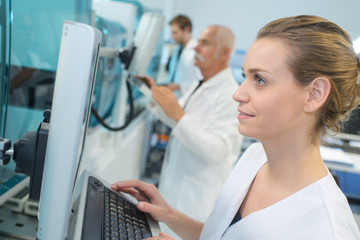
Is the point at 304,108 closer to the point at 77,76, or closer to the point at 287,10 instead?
the point at 287,10

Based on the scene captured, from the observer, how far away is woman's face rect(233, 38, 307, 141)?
2.65 feet

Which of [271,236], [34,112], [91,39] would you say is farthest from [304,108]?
[34,112]

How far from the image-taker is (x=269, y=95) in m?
0.81

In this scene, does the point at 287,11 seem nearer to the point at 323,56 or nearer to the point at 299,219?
the point at 323,56

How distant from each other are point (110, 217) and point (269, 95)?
457 mm

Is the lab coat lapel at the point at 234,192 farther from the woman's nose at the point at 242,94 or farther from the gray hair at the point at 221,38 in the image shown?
the gray hair at the point at 221,38

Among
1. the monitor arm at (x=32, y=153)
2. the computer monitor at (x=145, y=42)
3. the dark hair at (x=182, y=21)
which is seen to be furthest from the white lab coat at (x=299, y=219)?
the dark hair at (x=182, y=21)

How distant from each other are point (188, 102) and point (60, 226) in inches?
57.5

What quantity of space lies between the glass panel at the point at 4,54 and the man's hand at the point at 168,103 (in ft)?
2.70

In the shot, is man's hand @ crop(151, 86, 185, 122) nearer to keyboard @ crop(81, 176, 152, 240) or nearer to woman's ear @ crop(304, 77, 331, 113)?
keyboard @ crop(81, 176, 152, 240)

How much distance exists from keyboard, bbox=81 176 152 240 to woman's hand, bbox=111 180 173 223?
3cm

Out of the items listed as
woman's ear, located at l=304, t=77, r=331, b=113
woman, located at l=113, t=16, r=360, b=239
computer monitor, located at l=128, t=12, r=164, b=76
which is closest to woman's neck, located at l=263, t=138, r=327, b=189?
A: woman, located at l=113, t=16, r=360, b=239

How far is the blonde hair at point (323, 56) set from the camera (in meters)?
0.80

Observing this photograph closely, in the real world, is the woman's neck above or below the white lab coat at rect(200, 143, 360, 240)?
above
